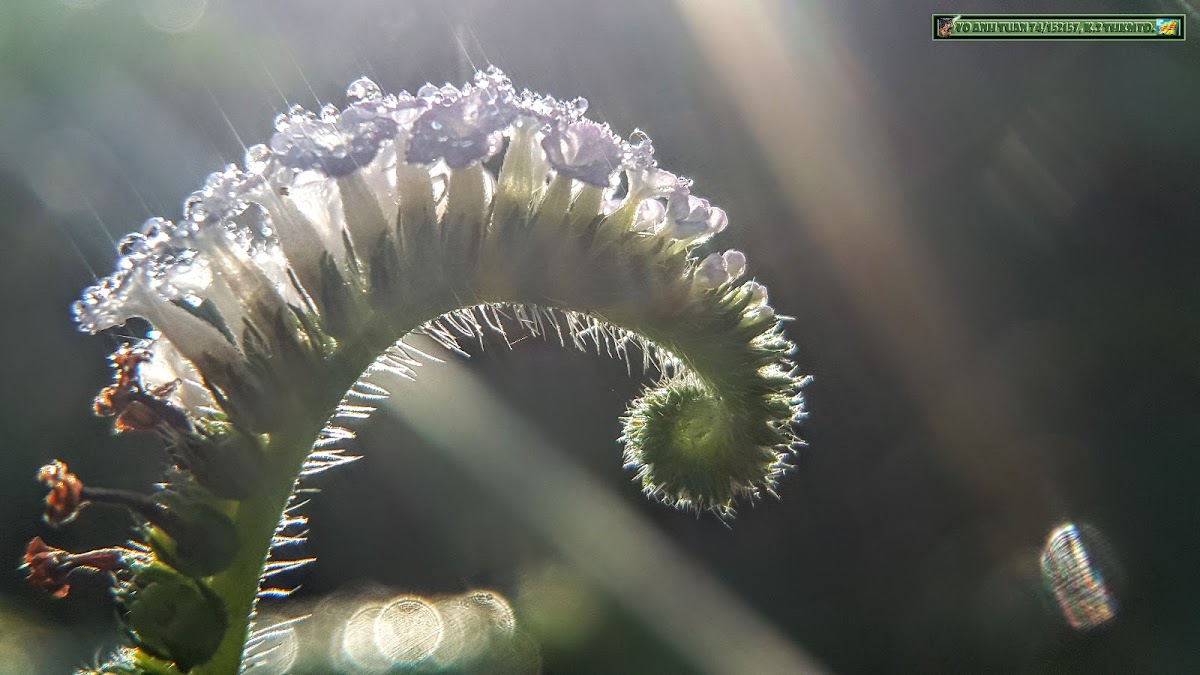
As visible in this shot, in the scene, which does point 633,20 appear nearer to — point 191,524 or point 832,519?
point 832,519

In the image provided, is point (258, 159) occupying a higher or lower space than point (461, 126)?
higher

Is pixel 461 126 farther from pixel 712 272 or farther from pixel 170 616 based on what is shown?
pixel 170 616

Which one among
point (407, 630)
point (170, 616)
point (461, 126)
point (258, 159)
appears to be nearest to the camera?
point (170, 616)

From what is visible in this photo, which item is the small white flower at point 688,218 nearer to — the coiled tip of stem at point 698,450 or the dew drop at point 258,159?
the coiled tip of stem at point 698,450

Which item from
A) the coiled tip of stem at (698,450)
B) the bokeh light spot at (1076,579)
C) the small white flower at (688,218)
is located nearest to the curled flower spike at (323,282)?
the small white flower at (688,218)

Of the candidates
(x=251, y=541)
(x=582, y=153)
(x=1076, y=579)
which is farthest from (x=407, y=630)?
(x=1076, y=579)

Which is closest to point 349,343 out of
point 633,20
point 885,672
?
point 885,672

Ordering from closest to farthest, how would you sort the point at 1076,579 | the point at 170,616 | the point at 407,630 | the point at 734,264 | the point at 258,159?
the point at 170,616 < the point at 258,159 < the point at 734,264 < the point at 407,630 < the point at 1076,579
